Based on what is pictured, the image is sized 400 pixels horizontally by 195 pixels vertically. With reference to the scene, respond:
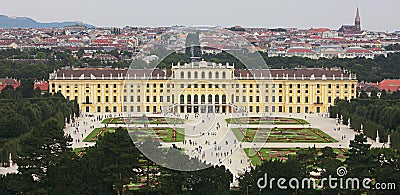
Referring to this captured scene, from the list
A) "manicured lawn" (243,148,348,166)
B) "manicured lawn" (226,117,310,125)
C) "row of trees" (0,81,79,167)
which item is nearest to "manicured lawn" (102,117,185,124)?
"row of trees" (0,81,79,167)

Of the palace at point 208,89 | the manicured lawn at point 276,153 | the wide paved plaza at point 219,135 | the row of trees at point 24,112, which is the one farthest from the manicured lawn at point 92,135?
the palace at point 208,89

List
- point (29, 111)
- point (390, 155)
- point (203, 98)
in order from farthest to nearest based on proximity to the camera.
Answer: point (203, 98) → point (29, 111) → point (390, 155)

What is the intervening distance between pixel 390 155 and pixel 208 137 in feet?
62.6

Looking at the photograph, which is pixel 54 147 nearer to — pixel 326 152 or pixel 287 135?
pixel 326 152

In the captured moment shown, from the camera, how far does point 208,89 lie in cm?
6781

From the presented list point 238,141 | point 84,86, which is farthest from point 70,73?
point 238,141

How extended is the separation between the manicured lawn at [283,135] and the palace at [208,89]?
13448mm

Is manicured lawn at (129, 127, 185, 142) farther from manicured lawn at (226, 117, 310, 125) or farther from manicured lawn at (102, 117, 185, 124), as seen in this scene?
manicured lawn at (226, 117, 310, 125)

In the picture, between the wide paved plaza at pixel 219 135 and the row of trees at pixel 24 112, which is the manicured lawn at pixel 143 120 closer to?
the wide paved plaza at pixel 219 135

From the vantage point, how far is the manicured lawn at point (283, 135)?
47728 millimetres

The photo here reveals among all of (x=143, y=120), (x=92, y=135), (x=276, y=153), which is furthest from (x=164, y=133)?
(x=276, y=153)

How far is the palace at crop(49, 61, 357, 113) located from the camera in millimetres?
67625

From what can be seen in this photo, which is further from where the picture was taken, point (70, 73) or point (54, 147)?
point (70, 73)

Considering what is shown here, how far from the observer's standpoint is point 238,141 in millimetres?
45906
